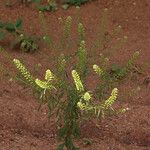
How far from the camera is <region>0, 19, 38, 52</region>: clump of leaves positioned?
503 centimetres

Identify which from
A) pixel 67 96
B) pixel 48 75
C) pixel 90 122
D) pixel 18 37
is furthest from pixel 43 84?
pixel 18 37

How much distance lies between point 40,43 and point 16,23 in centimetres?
33

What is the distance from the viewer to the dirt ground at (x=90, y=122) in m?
3.69

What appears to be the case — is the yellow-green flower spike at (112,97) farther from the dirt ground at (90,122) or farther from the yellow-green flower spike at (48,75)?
the dirt ground at (90,122)

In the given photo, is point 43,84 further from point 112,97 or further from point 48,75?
point 112,97

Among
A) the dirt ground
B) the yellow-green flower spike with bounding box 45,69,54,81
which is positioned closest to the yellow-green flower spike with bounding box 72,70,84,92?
the yellow-green flower spike with bounding box 45,69,54,81

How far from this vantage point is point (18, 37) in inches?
200

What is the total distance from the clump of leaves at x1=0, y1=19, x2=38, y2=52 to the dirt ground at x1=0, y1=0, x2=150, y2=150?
0.07 meters

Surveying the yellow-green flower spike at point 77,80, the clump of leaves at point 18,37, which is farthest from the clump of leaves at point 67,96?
the clump of leaves at point 18,37

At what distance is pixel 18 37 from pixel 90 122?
4.85ft

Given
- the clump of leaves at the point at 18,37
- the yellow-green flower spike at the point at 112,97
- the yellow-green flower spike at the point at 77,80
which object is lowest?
the yellow-green flower spike at the point at 112,97

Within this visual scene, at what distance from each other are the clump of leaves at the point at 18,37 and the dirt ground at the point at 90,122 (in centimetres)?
7

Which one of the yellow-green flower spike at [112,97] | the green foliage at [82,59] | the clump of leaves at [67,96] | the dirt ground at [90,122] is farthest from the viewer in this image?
the dirt ground at [90,122]

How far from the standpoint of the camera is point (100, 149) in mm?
3619
